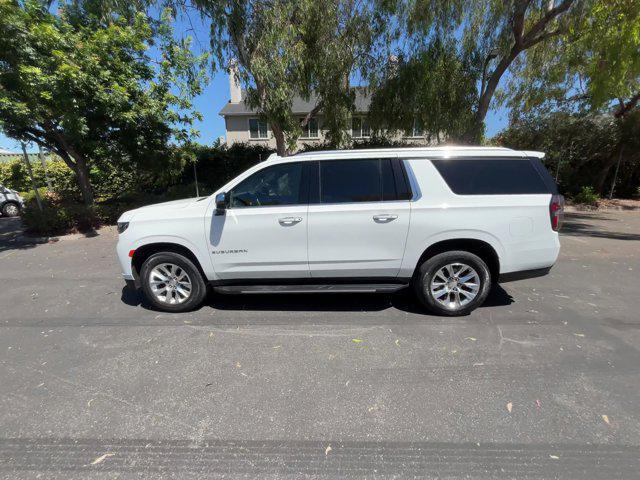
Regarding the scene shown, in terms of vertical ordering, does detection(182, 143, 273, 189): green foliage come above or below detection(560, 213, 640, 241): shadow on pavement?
above

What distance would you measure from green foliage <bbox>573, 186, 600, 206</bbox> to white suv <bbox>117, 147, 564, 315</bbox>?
1306 cm

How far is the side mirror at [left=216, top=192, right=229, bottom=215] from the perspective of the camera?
3783 mm

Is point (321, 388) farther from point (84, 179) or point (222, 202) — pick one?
point (84, 179)

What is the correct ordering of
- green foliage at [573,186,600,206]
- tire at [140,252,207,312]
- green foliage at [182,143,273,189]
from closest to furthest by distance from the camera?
tire at [140,252,207,312], green foliage at [573,186,600,206], green foliage at [182,143,273,189]

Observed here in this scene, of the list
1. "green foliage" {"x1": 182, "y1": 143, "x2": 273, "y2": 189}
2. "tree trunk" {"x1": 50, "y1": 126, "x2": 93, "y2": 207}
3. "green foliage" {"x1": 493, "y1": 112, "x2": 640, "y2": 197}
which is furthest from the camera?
"green foliage" {"x1": 182, "y1": 143, "x2": 273, "y2": 189}

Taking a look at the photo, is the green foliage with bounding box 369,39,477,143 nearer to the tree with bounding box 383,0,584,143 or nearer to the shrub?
the tree with bounding box 383,0,584,143

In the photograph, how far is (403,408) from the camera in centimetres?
255

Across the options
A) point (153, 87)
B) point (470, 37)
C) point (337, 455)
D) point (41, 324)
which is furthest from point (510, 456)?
point (470, 37)

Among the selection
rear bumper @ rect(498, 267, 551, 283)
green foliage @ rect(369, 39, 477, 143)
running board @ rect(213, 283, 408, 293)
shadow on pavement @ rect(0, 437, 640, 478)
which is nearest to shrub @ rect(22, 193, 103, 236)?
running board @ rect(213, 283, 408, 293)

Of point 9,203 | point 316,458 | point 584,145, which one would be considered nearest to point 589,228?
point 584,145

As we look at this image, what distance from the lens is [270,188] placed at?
396 cm

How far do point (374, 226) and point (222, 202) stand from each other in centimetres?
175

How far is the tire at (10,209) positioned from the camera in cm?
1333

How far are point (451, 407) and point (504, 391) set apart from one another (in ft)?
1.75
